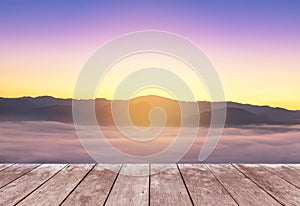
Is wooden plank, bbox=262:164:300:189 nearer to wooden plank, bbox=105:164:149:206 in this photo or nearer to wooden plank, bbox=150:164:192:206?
wooden plank, bbox=150:164:192:206

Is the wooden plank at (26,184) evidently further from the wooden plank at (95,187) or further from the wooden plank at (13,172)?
the wooden plank at (95,187)

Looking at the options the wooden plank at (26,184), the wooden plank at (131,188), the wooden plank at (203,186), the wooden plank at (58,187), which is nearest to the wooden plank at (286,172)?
the wooden plank at (203,186)

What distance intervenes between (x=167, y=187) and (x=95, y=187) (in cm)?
38

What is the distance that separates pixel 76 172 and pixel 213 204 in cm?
98

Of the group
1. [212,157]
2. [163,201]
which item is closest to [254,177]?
[212,157]

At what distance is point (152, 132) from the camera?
267 cm

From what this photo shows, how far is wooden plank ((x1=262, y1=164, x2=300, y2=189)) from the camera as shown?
206cm

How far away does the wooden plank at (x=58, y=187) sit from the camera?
159 cm

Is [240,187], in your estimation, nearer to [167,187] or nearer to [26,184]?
[167,187]

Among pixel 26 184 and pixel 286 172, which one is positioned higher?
pixel 286 172

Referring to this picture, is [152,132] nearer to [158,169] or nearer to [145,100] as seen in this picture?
[145,100]

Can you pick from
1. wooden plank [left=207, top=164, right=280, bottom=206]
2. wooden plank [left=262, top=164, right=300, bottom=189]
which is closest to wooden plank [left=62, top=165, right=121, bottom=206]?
wooden plank [left=207, top=164, right=280, bottom=206]

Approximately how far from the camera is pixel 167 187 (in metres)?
1.83

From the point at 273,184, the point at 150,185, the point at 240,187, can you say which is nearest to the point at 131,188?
the point at 150,185
